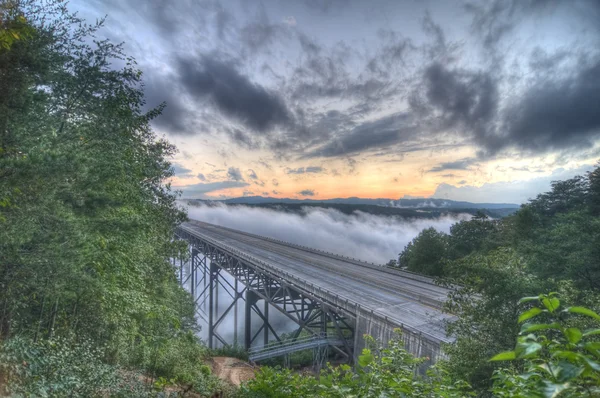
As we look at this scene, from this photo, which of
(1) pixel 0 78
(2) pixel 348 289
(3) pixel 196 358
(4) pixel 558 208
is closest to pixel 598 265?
(2) pixel 348 289

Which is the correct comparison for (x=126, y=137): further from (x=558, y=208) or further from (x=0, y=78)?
(x=558, y=208)

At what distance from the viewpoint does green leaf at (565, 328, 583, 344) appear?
149cm

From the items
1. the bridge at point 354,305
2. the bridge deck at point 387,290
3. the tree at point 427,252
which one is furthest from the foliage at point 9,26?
the tree at point 427,252

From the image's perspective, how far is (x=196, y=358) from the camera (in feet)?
64.3

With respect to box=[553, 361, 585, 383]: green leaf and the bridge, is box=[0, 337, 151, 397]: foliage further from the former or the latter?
box=[553, 361, 585, 383]: green leaf

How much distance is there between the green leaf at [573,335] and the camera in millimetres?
1488

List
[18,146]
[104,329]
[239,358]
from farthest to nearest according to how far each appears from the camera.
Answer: [239,358] < [104,329] < [18,146]

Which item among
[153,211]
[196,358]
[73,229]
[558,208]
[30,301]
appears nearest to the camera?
[73,229]

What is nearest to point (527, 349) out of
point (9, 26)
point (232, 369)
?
point (9, 26)

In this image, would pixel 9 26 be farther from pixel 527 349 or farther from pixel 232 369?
pixel 232 369

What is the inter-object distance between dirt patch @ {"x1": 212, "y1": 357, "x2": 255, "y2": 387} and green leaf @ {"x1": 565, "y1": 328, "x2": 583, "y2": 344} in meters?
22.6

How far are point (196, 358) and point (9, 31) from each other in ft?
66.2

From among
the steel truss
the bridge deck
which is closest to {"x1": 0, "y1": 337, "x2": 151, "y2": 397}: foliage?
the bridge deck

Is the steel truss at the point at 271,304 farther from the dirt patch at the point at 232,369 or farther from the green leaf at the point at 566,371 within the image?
the green leaf at the point at 566,371
